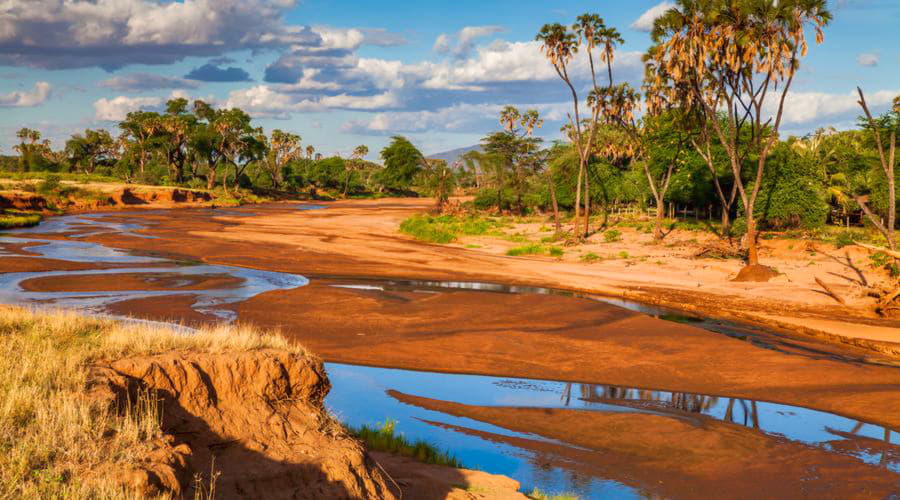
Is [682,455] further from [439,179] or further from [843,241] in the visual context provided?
[439,179]

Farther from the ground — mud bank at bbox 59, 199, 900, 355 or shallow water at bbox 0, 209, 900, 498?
mud bank at bbox 59, 199, 900, 355

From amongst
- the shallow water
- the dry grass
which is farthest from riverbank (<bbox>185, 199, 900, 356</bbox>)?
the dry grass

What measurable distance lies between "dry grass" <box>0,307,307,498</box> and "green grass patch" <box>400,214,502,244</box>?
4044cm

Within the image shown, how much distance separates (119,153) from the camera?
495 ft

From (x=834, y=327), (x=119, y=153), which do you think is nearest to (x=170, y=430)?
(x=834, y=327)

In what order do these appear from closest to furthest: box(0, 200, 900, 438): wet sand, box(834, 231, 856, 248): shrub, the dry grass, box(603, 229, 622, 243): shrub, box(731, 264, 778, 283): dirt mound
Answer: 1. the dry grass
2. box(0, 200, 900, 438): wet sand
3. box(731, 264, 778, 283): dirt mound
4. box(834, 231, 856, 248): shrub
5. box(603, 229, 622, 243): shrub

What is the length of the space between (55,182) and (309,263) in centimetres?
5745

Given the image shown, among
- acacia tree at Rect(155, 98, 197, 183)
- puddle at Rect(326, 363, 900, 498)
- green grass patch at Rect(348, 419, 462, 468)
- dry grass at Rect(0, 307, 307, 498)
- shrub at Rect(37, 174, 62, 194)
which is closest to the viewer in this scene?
dry grass at Rect(0, 307, 307, 498)

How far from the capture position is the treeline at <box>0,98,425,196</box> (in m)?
110

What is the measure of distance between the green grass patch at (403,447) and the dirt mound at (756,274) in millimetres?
23882

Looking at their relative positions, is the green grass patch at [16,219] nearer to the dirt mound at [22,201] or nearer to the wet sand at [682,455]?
the dirt mound at [22,201]

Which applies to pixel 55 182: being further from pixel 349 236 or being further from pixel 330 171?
pixel 330 171

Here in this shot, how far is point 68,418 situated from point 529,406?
934 centimetres

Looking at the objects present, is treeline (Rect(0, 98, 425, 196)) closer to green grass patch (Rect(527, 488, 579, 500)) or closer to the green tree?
the green tree
